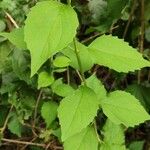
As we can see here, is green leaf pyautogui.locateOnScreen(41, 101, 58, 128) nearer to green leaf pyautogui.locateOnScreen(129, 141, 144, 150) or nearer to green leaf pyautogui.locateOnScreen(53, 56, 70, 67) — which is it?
green leaf pyautogui.locateOnScreen(53, 56, 70, 67)

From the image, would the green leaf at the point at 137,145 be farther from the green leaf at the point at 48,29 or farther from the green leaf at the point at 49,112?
the green leaf at the point at 48,29

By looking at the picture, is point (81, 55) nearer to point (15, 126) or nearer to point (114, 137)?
point (114, 137)

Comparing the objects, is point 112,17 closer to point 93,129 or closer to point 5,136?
point 93,129

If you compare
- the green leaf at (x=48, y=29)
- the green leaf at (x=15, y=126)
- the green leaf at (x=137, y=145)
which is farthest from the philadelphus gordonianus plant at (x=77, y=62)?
the green leaf at (x=15, y=126)

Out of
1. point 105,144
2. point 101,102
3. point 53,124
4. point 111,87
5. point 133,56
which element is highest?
point 133,56

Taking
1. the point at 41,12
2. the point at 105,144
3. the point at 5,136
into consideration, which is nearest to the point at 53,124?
the point at 105,144

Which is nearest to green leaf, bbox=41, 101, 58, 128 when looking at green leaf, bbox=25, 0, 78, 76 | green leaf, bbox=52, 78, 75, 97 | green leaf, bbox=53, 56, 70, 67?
green leaf, bbox=52, 78, 75, 97
